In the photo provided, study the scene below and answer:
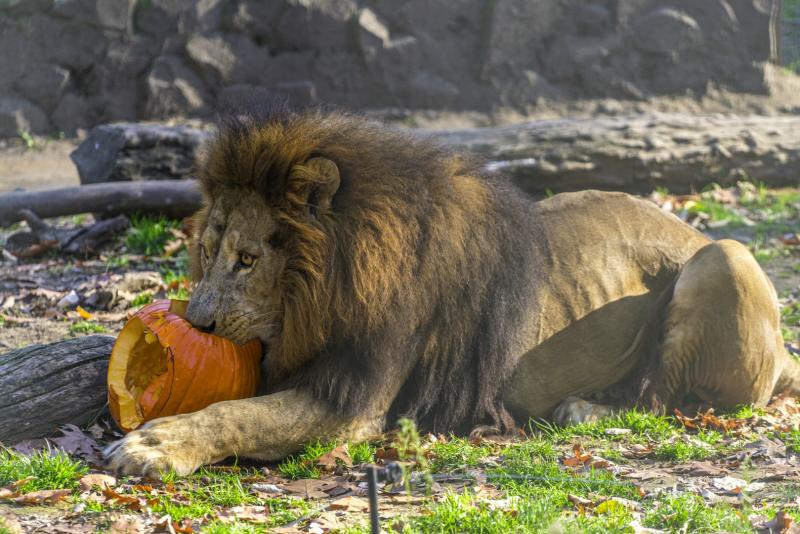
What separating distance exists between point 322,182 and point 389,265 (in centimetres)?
50

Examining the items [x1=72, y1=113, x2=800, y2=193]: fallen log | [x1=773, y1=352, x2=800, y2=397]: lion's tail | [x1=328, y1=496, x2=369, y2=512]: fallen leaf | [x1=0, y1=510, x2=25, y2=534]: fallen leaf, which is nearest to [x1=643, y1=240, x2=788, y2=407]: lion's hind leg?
[x1=773, y1=352, x2=800, y2=397]: lion's tail

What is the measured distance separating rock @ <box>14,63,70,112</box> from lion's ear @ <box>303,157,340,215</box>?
10602 mm

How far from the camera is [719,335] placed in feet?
18.6

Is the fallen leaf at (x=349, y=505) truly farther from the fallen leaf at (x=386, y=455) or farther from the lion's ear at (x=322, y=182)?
the lion's ear at (x=322, y=182)

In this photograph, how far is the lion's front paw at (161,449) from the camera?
4316 millimetres

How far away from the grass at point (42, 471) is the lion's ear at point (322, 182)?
5.11ft

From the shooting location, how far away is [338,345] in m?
4.85

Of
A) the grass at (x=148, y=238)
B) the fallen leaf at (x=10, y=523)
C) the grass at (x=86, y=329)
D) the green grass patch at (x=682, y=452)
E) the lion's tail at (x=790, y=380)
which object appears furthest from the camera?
the grass at (x=148, y=238)

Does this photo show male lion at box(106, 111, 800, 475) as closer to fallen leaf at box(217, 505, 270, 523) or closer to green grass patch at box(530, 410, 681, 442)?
green grass patch at box(530, 410, 681, 442)

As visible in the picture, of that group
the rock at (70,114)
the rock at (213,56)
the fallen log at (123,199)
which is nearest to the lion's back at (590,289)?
the fallen log at (123,199)

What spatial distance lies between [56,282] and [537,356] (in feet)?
14.3

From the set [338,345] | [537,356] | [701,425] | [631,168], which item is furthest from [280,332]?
[631,168]

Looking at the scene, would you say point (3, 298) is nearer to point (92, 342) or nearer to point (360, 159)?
point (92, 342)

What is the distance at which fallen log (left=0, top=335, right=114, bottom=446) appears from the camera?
4.87 meters
